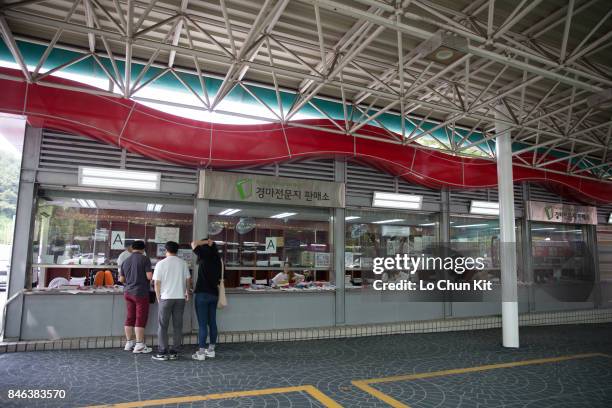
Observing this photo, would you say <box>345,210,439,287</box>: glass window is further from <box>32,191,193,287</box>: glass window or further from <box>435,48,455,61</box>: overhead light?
<box>435,48,455,61</box>: overhead light

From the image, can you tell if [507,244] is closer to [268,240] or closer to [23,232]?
[268,240]

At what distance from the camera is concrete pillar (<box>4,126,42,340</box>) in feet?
18.4

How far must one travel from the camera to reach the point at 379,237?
26.4 feet

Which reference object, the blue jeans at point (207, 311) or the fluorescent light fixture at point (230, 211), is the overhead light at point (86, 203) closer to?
the fluorescent light fixture at point (230, 211)

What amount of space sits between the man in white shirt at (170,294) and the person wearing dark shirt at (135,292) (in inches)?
13.6

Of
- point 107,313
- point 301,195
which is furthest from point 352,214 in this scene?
point 107,313

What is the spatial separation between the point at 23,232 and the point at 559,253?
11.3 m

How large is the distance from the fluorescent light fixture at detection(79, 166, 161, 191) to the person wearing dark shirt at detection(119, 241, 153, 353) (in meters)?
1.00

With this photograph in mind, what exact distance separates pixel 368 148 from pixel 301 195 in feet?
5.02

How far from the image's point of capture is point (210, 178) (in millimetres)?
6598

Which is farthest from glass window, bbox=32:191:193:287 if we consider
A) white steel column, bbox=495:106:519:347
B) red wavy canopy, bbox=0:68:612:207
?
white steel column, bbox=495:106:519:347

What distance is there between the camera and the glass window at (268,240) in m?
6.86

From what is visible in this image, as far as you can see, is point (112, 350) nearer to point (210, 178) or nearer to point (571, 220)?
point (210, 178)

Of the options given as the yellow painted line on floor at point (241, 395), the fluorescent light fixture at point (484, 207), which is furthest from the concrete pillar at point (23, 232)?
the fluorescent light fixture at point (484, 207)
